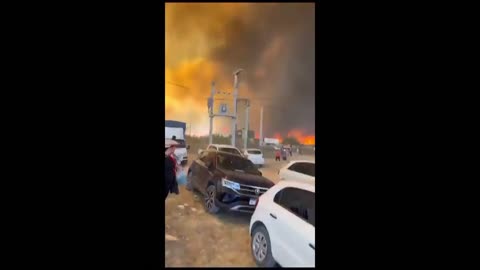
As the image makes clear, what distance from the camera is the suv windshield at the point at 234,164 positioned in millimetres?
1264

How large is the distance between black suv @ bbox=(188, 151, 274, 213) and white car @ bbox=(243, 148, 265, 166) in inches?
0.8

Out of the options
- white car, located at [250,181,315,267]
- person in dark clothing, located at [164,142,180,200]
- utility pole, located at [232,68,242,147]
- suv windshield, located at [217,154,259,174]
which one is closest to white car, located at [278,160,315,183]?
white car, located at [250,181,315,267]

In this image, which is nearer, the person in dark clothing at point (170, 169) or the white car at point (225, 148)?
the person in dark clothing at point (170, 169)

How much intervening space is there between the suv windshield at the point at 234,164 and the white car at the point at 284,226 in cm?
13

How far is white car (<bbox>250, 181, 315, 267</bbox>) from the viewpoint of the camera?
1168mm

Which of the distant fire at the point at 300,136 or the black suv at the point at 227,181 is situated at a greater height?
the distant fire at the point at 300,136

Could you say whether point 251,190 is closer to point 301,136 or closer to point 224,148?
point 224,148

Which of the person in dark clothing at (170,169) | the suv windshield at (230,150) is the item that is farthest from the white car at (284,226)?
the person in dark clothing at (170,169)

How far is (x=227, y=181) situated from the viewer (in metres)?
1.26

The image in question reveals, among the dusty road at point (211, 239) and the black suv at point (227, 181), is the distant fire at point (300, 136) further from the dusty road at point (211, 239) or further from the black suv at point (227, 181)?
the black suv at point (227, 181)

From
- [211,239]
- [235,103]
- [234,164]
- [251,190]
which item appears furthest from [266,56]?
[211,239]
